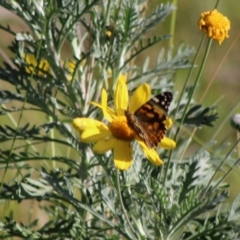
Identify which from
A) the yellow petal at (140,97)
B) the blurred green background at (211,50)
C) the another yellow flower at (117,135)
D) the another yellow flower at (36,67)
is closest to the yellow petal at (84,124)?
the another yellow flower at (117,135)

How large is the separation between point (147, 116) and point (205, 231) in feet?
0.95

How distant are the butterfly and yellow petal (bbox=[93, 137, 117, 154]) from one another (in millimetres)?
56

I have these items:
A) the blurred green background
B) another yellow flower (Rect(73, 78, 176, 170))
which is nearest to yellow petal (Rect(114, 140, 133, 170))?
another yellow flower (Rect(73, 78, 176, 170))

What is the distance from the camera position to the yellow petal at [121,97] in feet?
5.80

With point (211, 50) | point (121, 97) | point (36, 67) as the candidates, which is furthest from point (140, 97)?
point (211, 50)

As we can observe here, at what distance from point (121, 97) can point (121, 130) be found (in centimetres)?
11

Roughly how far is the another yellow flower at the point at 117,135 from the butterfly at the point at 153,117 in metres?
0.02

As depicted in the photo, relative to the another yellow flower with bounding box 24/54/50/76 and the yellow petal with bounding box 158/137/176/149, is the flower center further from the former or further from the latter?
the another yellow flower with bounding box 24/54/50/76

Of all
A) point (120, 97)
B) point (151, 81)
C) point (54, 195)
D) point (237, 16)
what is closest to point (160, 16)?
point (151, 81)

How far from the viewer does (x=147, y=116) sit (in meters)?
1.73

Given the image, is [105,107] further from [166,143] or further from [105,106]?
[166,143]

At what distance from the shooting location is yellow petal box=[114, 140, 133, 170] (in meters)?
1.63

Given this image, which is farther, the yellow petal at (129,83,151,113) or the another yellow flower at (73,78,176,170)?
the yellow petal at (129,83,151,113)

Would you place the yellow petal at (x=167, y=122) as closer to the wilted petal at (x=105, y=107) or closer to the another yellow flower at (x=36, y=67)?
the wilted petal at (x=105, y=107)
